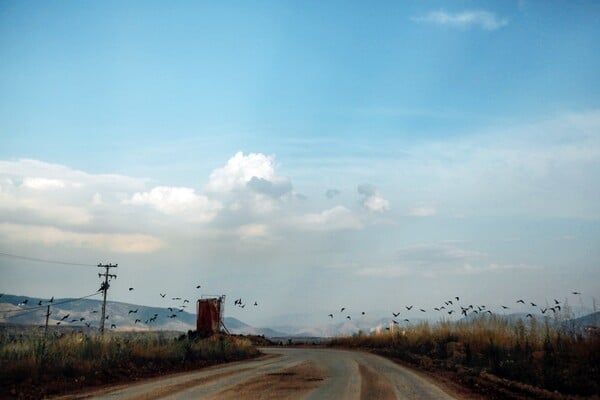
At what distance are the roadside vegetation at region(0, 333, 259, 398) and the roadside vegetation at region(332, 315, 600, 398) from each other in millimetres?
12191

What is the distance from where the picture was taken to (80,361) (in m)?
19.4

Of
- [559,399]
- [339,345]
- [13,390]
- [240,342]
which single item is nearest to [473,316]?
[559,399]

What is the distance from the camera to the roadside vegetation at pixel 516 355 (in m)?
14.2

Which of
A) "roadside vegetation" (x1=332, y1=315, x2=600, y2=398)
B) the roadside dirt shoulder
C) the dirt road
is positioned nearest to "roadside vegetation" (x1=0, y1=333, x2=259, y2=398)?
the dirt road

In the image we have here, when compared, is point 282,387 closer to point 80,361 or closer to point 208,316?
point 80,361

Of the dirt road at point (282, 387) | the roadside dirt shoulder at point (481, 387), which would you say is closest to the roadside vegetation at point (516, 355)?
the roadside dirt shoulder at point (481, 387)

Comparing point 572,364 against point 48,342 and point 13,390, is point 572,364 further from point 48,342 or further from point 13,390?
point 48,342

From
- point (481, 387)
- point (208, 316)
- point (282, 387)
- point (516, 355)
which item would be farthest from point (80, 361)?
point (208, 316)

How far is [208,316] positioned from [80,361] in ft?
92.7

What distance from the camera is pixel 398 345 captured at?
40.4 metres

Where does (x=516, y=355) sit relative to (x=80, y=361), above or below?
above

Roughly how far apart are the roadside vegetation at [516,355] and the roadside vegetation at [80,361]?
480 inches

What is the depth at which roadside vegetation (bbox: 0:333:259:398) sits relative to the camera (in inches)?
628

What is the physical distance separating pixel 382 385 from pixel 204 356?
15783 mm
